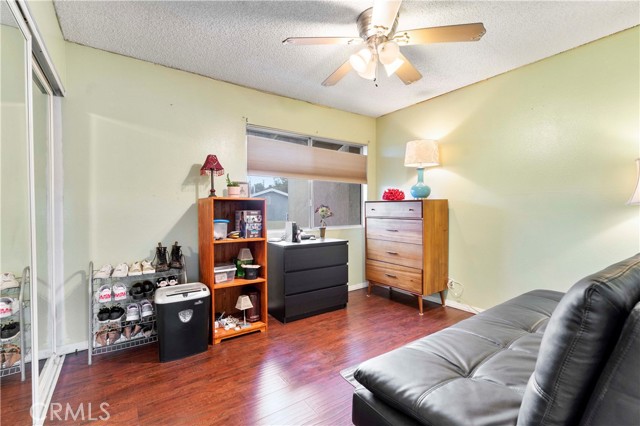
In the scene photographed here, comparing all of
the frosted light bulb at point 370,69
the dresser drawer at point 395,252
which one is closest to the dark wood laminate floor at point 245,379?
the dresser drawer at point 395,252

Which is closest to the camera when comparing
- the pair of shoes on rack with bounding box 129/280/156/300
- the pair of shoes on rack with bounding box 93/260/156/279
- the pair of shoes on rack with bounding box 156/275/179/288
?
the pair of shoes on rack with bounding box 93/260/156/279

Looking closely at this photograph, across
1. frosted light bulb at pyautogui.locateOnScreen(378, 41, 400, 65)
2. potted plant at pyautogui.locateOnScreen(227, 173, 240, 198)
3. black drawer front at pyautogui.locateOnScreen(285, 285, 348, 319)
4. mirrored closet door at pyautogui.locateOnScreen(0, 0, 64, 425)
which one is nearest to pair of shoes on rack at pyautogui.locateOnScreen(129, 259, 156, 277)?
mirrored closet door at pyautogui.locateOnScreen(0, 0, 64, 425)

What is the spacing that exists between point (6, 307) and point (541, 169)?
3.84 metres

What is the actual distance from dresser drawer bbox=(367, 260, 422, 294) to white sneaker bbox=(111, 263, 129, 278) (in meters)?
2.58

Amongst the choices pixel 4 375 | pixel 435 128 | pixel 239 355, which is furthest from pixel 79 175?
pixel 435 128

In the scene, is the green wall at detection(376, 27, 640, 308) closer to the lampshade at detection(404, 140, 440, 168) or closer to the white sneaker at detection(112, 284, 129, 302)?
the lampshade at detection(404, 140, 440, 168)

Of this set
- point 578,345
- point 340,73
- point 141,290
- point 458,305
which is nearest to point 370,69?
point 340,73

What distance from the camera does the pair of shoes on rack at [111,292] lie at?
213 centimetres

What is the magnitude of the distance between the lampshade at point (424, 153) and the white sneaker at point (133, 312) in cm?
303

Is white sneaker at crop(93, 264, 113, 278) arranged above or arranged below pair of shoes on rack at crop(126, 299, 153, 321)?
above

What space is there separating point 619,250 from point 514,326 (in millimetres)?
1379

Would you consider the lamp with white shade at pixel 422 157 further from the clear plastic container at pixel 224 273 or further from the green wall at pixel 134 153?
the clear plastic container at pixel 224 273

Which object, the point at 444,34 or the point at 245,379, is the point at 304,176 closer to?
the point at 444,34

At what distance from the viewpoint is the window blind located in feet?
10.5
